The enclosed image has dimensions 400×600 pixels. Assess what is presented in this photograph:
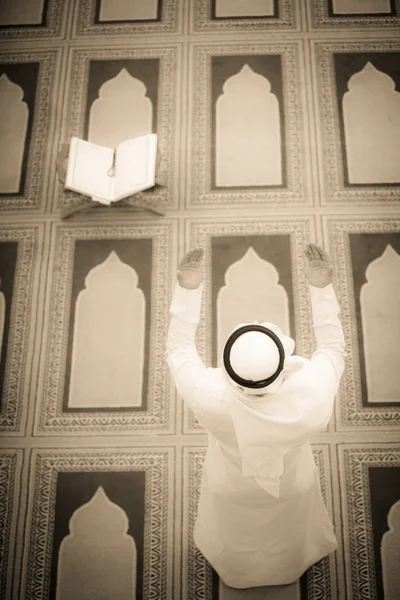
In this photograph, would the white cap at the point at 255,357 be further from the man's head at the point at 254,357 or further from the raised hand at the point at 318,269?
the raised hand at the point at 318,269

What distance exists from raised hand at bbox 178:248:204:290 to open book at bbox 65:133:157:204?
0.74m

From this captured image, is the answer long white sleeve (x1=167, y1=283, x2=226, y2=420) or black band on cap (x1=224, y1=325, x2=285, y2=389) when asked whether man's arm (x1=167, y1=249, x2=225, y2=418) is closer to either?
long white sleeve (x1=167, y1=283, x2=226, y2=420)

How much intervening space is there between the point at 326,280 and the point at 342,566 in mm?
1049

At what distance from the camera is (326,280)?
58.2 inches

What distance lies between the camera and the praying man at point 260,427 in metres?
1.13

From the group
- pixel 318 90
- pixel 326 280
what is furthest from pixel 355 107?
pixel 326 280

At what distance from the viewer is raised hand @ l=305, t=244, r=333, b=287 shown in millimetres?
1478

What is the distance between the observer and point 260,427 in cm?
113

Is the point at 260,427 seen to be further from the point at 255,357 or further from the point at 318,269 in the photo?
the point at 318,269

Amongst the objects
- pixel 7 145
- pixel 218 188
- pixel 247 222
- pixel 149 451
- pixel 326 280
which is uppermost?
pixel 7 145

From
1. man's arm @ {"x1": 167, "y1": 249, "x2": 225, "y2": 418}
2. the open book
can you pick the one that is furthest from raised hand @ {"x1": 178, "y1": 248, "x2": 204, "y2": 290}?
the open book

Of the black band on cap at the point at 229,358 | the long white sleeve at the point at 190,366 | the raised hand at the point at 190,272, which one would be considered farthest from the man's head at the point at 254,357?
the raised hand at the point at 190,272

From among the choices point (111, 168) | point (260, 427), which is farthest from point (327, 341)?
point (111, 168)

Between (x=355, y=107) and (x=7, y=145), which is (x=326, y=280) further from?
(x=7, y=145)
